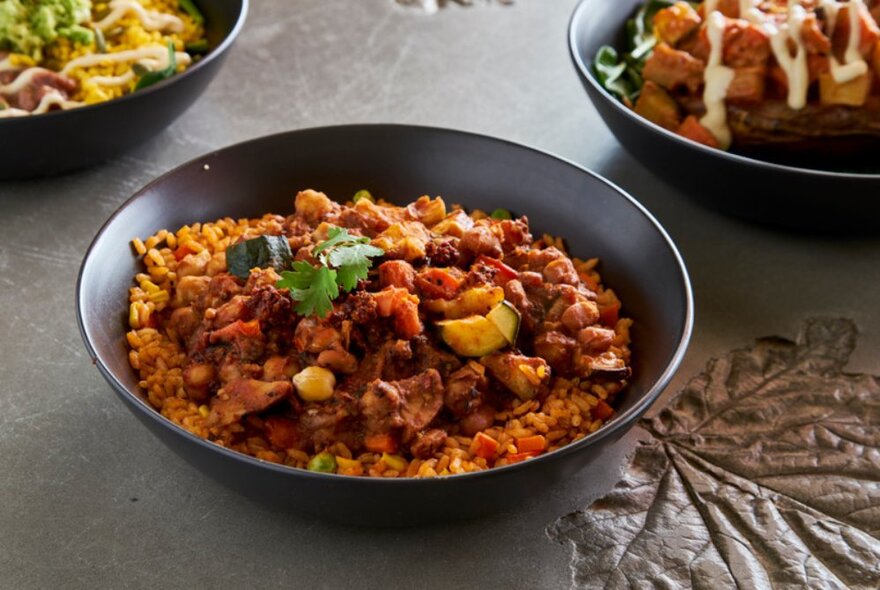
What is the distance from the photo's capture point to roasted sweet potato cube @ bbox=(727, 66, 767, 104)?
3.26 m

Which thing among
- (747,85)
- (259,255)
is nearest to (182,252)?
(259,255)

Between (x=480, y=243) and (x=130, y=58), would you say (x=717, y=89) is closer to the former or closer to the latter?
(x=480, y=243)

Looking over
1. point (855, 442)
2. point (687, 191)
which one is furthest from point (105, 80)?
point (855, 442)

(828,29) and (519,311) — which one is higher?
(828,29)

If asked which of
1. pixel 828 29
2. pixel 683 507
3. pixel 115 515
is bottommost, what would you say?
pixel 115 515

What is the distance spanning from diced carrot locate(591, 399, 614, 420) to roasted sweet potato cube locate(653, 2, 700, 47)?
161 centimetres

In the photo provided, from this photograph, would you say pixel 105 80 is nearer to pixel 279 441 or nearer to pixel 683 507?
pixel 279 441

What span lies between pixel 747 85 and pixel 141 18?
212 cm

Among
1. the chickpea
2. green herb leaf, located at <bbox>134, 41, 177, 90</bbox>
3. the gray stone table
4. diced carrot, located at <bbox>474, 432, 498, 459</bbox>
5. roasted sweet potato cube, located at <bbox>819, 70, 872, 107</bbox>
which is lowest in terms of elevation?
the gray stone table

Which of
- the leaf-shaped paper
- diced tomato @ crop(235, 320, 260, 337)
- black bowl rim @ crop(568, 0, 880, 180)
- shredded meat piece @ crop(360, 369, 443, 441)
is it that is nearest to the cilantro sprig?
diced tomato @ crop(235, 320, 260, 337)

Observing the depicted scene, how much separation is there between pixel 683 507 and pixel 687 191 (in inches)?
47.6

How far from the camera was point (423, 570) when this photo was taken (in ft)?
7.35

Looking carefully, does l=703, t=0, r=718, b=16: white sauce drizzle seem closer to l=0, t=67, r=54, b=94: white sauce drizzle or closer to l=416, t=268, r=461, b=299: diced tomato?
l=416, t=268, r=461, b=299: diced tomato

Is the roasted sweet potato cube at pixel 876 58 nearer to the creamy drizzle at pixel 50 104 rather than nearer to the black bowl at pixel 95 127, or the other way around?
the black bowl at pixel 95 127
